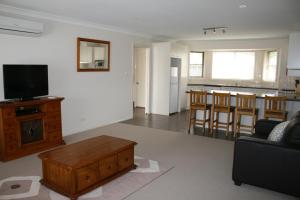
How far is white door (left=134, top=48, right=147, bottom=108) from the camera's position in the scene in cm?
873

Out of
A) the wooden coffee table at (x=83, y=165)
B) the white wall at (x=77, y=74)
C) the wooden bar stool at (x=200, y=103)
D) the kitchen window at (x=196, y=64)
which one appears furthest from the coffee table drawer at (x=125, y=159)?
the kitchen window at (x=196, y=64)

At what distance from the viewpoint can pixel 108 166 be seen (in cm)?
320

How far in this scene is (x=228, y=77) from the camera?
8.86m

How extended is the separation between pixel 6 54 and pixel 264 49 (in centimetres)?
700

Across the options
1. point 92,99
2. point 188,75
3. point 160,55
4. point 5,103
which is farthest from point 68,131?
point 188,75

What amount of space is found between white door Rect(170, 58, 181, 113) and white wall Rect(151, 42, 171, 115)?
7.9 inches

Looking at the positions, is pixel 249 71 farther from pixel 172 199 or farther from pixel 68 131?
pixel 172 199

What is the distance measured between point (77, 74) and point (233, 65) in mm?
5597

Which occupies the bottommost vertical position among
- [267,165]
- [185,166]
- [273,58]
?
[185,166]

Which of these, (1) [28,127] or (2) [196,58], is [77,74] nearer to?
(1) [28,127]

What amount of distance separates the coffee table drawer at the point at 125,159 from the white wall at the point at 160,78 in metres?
4.33

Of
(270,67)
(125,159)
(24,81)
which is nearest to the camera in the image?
(125,159)

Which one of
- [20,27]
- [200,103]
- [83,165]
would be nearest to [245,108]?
[200,103]

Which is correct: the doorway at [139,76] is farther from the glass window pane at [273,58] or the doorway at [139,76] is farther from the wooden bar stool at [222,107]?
the glass window pane at [273,58]
